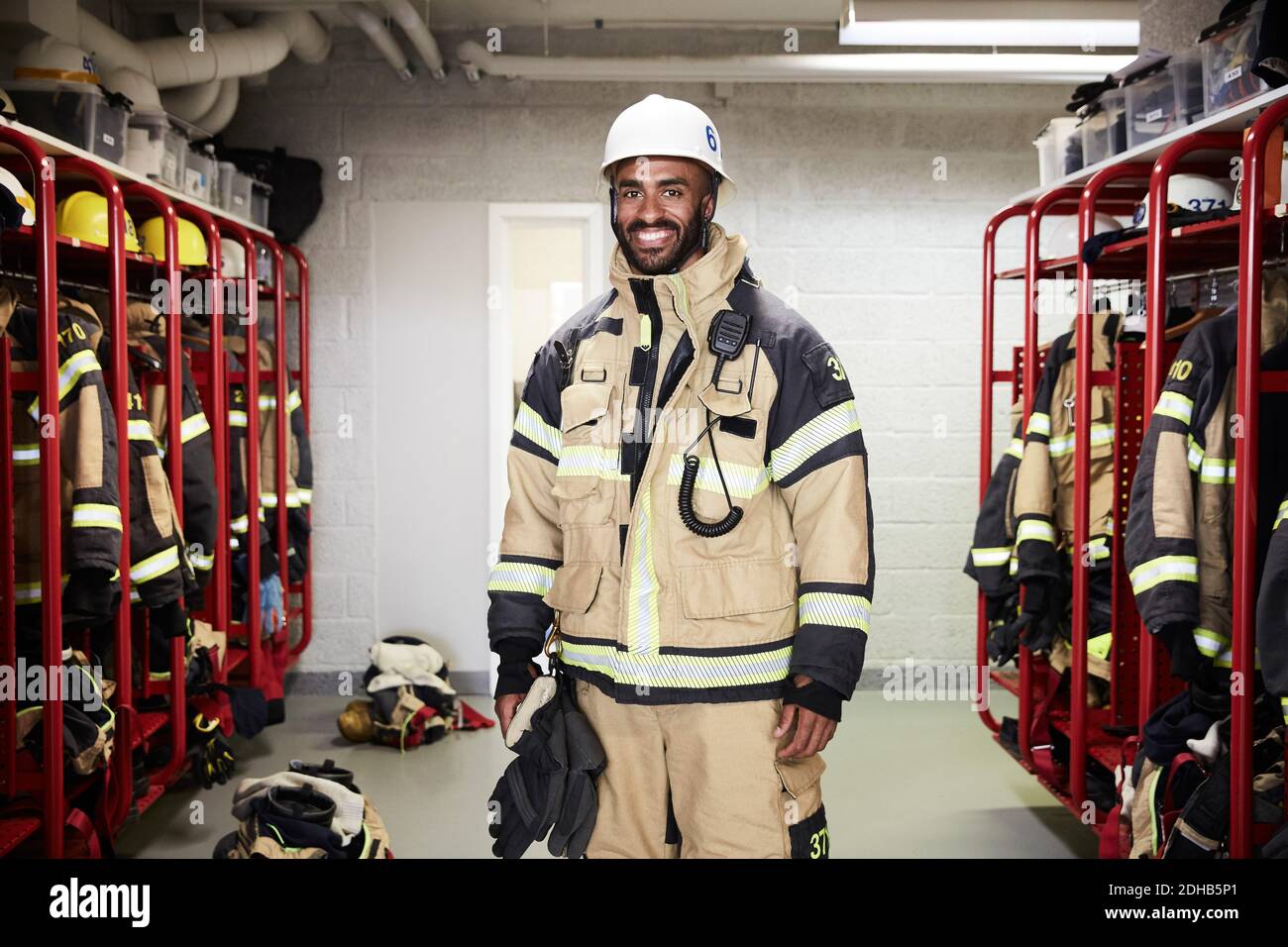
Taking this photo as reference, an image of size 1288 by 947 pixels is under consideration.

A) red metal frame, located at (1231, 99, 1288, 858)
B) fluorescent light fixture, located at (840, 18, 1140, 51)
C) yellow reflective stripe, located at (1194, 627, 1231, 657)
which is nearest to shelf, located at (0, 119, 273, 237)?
fluorescent light fixture, located at (840, 18, 1140, 51)

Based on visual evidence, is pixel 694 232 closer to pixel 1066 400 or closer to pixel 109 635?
pixel 1066 400

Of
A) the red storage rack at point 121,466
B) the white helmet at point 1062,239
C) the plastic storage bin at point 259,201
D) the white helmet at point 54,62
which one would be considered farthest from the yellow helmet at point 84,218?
the white helmet at point 1062,239

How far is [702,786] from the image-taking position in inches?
77.8

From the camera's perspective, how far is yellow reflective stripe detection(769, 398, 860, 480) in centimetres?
200

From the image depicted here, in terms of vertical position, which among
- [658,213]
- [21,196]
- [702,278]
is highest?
[21,196]

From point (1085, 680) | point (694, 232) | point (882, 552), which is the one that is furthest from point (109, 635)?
point (882, 552)

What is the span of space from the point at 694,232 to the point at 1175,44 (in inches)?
87.6

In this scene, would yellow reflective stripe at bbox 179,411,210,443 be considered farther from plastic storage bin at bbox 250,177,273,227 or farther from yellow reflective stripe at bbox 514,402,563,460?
yellow reflective stripe at bbox 514,402,563,460

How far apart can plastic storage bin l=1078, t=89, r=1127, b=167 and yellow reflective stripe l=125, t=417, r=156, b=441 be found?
2.93 metres

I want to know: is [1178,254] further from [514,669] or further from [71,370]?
[71,370]

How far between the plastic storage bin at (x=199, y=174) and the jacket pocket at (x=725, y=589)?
288cm

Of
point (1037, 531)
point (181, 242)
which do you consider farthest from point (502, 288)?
point (1037, 531)

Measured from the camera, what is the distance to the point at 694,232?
215cm

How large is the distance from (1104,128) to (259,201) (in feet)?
11.2
